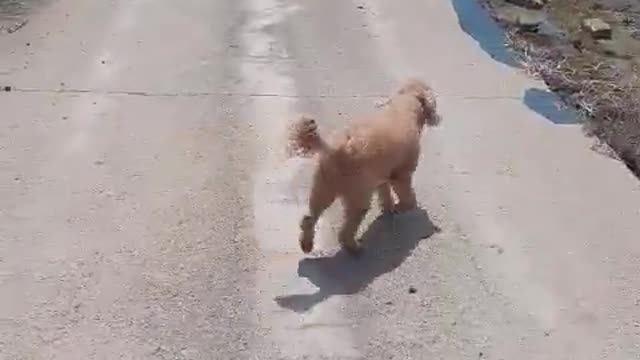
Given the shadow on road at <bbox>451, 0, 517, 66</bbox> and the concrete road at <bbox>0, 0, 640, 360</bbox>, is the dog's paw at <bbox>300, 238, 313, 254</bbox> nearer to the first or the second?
the concrete road at <bbox>0, 0, 640, 360</bbox>

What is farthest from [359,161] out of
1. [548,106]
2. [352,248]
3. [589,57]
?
[589,57]

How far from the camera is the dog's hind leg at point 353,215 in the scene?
463cm

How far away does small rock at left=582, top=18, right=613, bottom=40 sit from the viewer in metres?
7.84

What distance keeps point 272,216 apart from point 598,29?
12.4 ft

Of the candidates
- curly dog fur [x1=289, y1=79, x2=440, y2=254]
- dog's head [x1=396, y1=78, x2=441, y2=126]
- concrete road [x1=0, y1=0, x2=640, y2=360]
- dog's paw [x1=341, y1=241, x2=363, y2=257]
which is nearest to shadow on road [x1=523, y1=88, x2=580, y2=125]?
concrete road [x1=0, y1=0, x2=640, y2=360]

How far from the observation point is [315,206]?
15.3ft

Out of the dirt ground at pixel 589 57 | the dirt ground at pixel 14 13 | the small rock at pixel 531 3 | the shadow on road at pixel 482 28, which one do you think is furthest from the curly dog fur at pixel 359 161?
the dirt ground at pixel 14 13

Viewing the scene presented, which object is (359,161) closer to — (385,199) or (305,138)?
(305,138)

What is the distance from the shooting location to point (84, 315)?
432 cm

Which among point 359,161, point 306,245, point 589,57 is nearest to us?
point 359,161

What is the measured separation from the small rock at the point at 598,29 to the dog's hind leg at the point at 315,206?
154 inches

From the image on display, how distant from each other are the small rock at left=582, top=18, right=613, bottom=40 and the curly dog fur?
313 cm

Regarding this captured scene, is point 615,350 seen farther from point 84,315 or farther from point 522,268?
point 84,315

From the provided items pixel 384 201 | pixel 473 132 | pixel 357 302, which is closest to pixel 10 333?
pixel 357 302
